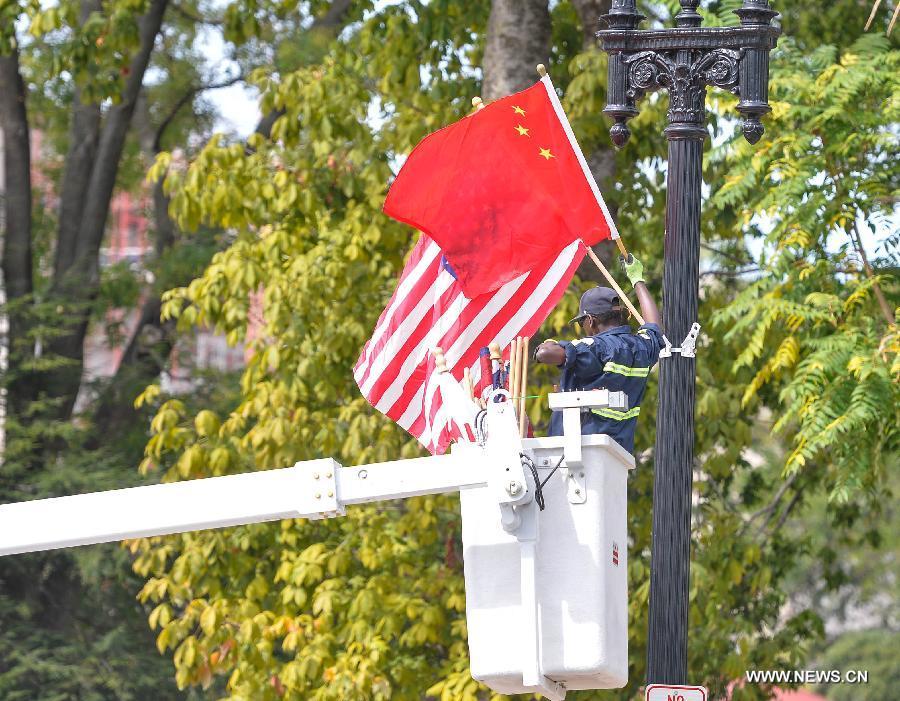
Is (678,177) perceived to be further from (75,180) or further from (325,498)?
(75,180)

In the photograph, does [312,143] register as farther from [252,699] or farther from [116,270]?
[116,270]

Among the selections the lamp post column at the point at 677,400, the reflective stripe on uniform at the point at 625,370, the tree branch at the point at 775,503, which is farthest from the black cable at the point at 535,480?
the tree branch at the point at 775,503

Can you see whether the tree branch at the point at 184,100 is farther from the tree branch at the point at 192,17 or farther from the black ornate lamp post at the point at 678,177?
the black ornate lamp post at the point at 678,177

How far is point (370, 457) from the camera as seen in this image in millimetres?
14500

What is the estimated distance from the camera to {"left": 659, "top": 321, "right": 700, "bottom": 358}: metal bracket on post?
878cm

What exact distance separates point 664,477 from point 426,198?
2027mm

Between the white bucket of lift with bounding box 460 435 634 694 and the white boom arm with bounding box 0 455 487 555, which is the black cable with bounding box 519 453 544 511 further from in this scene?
the white boom arm with bounding box 0 455 487 555

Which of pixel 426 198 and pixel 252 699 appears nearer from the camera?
pixel 426 198

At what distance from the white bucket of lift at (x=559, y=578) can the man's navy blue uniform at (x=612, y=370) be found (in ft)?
2.83

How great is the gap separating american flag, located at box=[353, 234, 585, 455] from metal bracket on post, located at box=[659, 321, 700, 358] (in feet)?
3.66

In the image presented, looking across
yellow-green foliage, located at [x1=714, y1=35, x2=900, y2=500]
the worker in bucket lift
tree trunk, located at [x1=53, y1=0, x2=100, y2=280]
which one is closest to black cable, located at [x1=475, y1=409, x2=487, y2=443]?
the worker in bucket lift

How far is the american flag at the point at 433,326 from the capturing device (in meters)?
9.85

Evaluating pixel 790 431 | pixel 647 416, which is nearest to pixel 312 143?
pixel 647 416

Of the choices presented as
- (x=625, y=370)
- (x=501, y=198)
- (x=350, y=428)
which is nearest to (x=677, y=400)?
(x=625, y=370)
